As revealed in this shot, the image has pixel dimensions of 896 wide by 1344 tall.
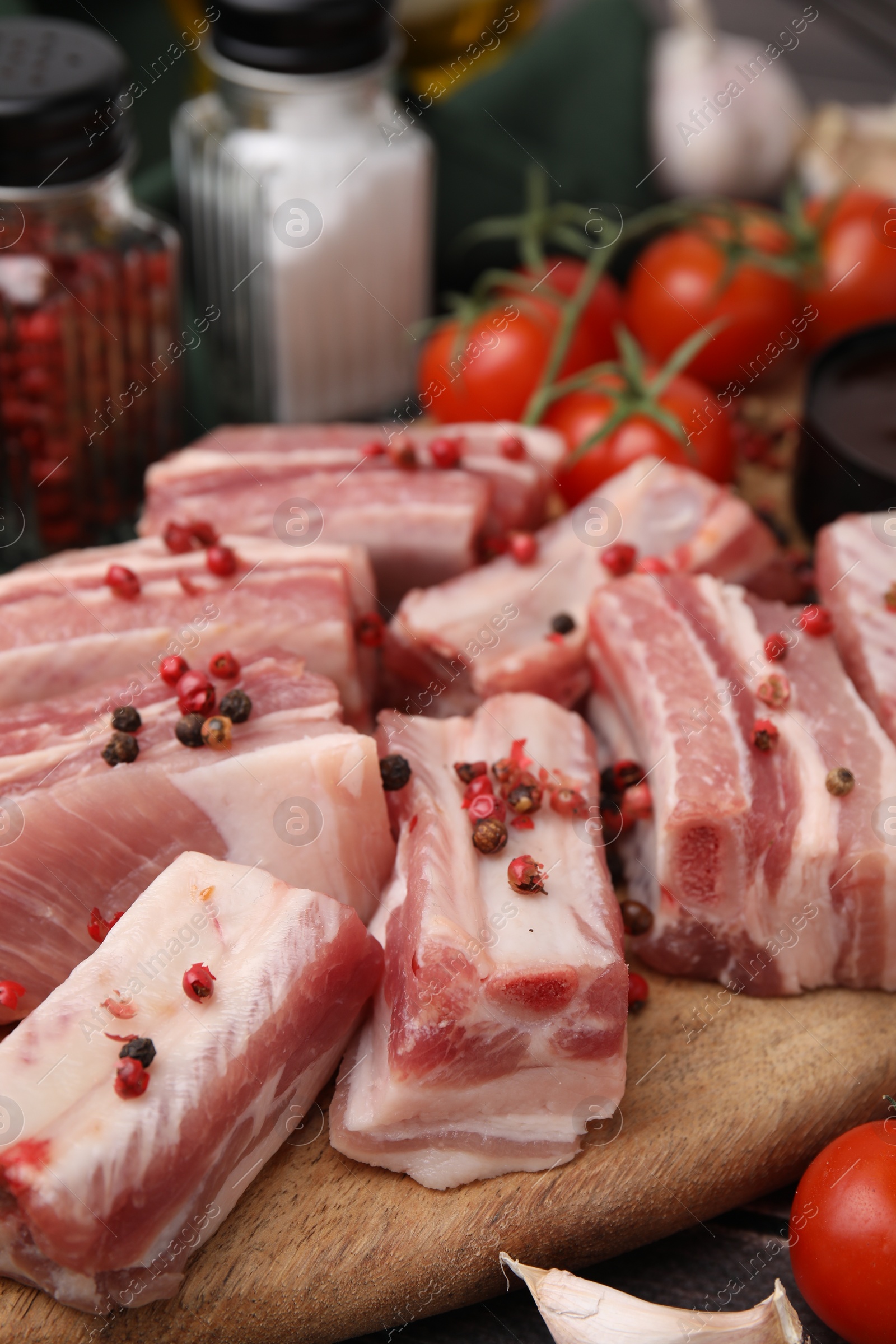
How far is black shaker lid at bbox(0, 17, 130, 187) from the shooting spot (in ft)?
10.1

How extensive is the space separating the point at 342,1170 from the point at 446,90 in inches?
A: 160

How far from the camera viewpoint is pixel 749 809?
249 centimetres

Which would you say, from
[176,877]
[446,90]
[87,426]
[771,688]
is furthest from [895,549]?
[446,90]

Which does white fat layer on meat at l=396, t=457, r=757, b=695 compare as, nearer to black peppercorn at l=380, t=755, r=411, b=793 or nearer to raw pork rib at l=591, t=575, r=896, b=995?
raw pork rib at l=591, t=575, r=896, b=995

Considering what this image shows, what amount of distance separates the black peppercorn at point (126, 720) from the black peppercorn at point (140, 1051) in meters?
0.65

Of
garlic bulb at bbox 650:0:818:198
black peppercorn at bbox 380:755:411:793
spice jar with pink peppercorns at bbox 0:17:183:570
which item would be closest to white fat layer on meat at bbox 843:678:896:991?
black peppercorn at bbox 380:755:411:793

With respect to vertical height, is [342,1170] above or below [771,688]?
below

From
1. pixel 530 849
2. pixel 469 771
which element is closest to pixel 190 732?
pixel 469 771

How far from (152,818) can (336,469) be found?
1.19 m

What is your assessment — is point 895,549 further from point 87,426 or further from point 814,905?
point 87,426

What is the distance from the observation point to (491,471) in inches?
131

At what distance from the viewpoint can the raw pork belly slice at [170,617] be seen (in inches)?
108

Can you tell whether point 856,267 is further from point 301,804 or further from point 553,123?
point 301,804

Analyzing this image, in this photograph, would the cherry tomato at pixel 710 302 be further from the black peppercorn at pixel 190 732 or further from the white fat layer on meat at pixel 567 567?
the black peppercorn at pixel 190 732
